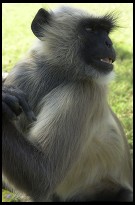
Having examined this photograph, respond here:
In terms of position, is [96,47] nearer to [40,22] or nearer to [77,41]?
[77,41]

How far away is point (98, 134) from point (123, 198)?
2.40 ft

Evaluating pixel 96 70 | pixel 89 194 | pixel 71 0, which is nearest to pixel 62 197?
pixel 89 194

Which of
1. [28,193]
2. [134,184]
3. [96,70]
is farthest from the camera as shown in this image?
[134,184]

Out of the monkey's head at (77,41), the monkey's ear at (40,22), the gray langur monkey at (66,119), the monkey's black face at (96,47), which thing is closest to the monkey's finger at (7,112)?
the gray langur monkey at (66,119)

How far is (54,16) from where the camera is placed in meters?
4.51

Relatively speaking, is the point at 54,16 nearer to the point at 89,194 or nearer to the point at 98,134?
the point at 98,134

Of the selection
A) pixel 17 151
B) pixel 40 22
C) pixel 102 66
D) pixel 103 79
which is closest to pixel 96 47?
pixel 102 66

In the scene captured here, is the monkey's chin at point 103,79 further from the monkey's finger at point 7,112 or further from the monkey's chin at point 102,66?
the monkey's finger at point 7,112

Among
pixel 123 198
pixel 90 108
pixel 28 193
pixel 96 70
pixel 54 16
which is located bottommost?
pixel 123 198

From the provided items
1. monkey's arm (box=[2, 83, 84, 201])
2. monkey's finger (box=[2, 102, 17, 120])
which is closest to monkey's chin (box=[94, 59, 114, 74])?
monkey's arm (box=[2, 83, 84, 201])

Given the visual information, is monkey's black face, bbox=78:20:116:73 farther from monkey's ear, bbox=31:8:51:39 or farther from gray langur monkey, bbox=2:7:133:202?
monkey's ear, bbox=31:8:51:39

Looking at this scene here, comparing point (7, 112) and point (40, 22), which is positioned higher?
point (40, 22)

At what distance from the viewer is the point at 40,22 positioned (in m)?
4.52

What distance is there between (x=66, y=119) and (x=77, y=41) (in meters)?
0.83
